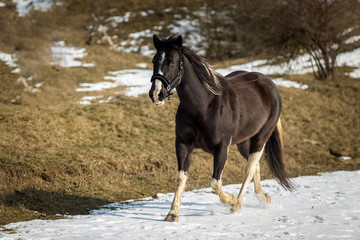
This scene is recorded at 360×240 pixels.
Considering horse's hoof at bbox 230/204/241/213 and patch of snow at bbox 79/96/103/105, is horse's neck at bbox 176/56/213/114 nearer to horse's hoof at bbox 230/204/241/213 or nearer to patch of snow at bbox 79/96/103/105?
horse's hoof at bbox 230/204/241/213

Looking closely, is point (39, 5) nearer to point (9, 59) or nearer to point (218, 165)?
point (9, 59)

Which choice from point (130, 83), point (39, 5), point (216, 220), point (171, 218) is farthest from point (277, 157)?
point (39, 5)

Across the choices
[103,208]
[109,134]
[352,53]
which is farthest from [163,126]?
[352,53]

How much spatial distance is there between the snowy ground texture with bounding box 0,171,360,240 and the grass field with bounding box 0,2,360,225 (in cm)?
90

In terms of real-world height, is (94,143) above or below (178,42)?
below

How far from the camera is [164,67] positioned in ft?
19.6

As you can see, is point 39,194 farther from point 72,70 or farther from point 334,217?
point 72,70

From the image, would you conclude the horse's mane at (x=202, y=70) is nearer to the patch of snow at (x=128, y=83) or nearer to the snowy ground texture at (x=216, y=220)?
the snowy ground texture at (x=216, y=220)

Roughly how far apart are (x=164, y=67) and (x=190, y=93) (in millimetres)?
765

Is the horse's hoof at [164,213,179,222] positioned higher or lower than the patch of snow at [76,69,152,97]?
lower

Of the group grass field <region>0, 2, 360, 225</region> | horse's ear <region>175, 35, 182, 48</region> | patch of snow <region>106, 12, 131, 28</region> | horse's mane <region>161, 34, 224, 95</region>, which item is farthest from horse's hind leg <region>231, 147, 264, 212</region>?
patch of snow <region>106, 12, 131, 28</region>

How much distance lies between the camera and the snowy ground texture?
547 cm

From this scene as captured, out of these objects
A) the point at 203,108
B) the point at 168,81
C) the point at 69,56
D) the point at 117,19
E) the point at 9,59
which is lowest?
the point at 203,108

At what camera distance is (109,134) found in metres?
12.7
